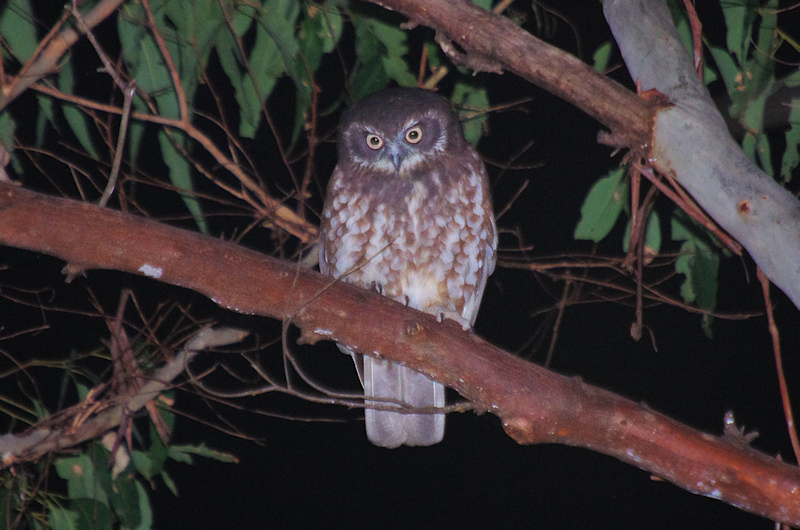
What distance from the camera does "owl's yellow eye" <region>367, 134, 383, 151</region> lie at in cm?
268

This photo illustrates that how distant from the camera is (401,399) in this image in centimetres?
265

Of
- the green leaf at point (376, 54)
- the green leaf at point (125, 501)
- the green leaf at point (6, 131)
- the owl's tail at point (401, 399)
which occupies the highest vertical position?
the green leaf at point (376, 54)

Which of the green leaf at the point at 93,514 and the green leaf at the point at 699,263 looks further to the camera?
the green leaf at the point at 93,514

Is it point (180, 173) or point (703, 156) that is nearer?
point (703, 156)

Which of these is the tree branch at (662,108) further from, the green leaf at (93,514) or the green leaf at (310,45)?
the green leaf at (93,514)

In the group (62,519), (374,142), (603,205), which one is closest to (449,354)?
(603,205)

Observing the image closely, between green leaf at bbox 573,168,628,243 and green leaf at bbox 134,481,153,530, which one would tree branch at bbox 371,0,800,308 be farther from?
green leaf at bbox 134,481,153,530

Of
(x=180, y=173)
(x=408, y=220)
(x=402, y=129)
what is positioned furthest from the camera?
(x=402, y=129)

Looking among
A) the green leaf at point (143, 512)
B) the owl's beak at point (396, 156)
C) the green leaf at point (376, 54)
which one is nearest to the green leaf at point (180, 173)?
the green leaf at point (376, 54)

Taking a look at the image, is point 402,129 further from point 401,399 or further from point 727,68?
point 727,68

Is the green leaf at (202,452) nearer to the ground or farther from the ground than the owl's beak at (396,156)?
nearer to the ground

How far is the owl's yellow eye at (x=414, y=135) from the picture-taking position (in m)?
2.66

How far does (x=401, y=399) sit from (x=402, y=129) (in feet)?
3.11

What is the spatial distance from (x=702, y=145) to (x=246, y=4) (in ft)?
4.44
